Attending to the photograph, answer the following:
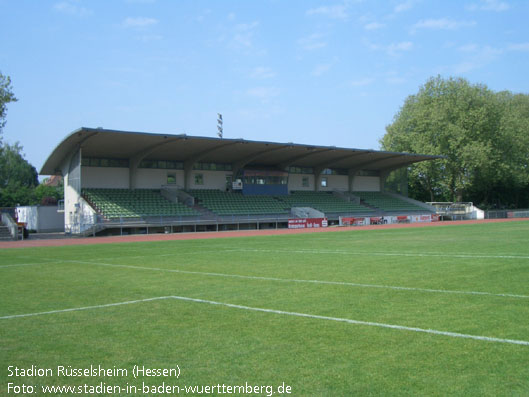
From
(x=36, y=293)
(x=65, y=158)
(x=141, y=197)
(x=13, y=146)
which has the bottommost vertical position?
(x=36, y=293)

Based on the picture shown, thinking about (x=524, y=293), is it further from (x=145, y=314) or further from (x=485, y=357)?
(x=145, y=314)

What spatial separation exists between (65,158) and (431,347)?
1775 inches

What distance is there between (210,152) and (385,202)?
25.2m

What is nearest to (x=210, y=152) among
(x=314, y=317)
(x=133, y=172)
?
(x=133, y=172)

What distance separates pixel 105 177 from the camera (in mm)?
44438

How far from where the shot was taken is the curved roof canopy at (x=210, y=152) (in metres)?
38.9

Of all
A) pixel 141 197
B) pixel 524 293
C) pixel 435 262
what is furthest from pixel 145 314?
pixel 141 197

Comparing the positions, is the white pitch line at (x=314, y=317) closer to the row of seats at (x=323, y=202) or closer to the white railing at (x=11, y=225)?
the white railing at (x=11, y=225)

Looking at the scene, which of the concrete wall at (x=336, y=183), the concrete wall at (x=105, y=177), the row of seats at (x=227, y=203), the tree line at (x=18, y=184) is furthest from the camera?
the tree line at (x=18, y=184)

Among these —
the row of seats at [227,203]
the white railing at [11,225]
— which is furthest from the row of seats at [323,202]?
the white railing at [11,225]

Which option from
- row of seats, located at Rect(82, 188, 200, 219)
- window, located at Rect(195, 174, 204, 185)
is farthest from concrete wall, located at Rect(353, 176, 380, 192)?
row of seats, located at Rect(82, 188, 200, 219)

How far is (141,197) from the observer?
4412 cm

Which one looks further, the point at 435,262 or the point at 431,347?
the point at 435,262

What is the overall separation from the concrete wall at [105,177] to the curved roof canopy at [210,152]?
50.5 inches
